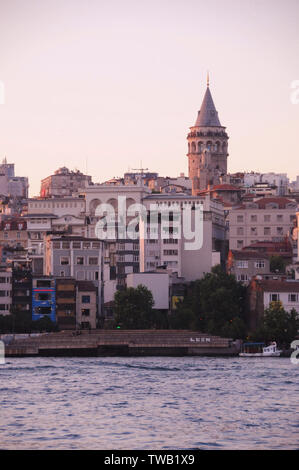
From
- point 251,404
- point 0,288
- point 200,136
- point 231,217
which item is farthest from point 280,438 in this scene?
point 200,136

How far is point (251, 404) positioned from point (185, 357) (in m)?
30.8

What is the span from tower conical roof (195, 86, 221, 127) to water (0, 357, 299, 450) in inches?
3948

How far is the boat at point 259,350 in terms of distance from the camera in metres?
87.6

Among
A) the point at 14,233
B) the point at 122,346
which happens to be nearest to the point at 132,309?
the point at 122,346

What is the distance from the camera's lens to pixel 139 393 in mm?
63281

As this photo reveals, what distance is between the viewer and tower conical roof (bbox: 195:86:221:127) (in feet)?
593

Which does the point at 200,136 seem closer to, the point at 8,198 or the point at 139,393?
the point at 8,198

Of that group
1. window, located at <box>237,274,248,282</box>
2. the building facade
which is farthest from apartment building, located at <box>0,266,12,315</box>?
the building facade

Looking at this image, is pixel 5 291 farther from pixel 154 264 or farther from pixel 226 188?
pixel 226 188

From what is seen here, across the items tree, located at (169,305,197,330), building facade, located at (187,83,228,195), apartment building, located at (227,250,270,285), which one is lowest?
tree, located at (169,305,197,330)

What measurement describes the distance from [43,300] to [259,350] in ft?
66.6

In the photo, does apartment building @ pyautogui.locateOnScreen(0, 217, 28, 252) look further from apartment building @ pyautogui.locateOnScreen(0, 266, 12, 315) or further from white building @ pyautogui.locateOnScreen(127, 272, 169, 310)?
white building @ pyautogui.locateOnScreen(127, 272, 169, 310)

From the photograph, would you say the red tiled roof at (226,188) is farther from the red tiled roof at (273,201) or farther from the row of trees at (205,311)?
the row of trees at (205,311)

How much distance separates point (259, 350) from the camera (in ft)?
291
